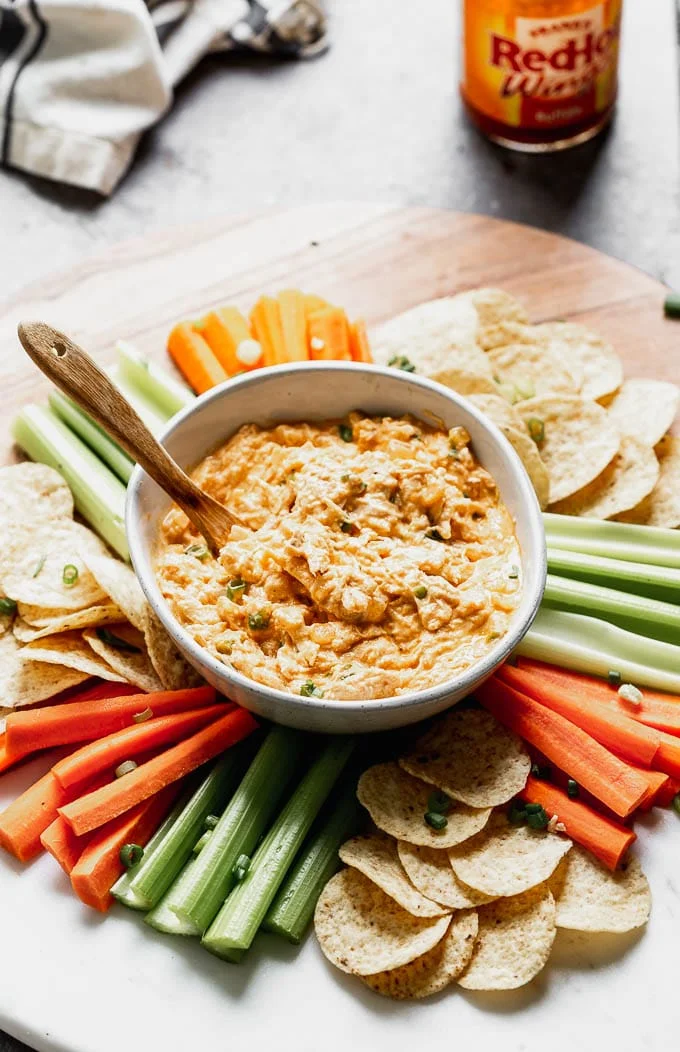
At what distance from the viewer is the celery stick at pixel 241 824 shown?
3475 millimetres

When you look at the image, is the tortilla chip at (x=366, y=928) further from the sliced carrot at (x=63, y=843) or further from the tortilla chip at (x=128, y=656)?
the tortilla chip at (x=128, y=656)

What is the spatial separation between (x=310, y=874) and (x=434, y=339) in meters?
2.00

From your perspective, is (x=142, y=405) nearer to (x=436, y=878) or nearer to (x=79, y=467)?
(x=79, y=467)

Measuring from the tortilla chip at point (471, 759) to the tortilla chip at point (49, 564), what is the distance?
1.14 meters

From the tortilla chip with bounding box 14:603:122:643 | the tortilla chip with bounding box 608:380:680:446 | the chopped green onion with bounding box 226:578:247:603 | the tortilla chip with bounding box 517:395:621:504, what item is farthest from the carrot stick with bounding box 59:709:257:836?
the tortilla chip with bounding box 608:380:680:446

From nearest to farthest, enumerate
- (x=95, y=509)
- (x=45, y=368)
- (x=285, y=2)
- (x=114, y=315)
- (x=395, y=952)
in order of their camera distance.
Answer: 1. (x=395, y=952)
2. (x=45, y=368)
3. (x=95, y=509)
4. (x=114, y=315)
5. (x=285, y=2)

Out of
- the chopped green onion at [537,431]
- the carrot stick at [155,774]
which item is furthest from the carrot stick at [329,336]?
the carrot stick at [155,774]

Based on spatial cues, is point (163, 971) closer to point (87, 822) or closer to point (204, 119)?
point (87, 822)

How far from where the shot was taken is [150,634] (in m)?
3.81

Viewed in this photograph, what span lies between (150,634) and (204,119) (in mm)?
3278

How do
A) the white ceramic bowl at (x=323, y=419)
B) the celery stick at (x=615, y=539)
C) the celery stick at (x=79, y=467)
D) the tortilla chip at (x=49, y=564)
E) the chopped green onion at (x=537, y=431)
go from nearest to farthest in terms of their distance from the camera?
the white ceramic bowl at (x=323, y=419) < the tortilla chip at (x=49, y=564) < the celery stick at (x=615, y=539) < the celery stick at (x=79, y=467) < the chopped green onion at (x=537, y=431)

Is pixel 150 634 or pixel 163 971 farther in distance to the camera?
pixel 150 634

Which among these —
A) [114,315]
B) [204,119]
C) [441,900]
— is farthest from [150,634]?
[204,119]

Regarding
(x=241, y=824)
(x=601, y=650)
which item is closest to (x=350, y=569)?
(x=241, y=824)
